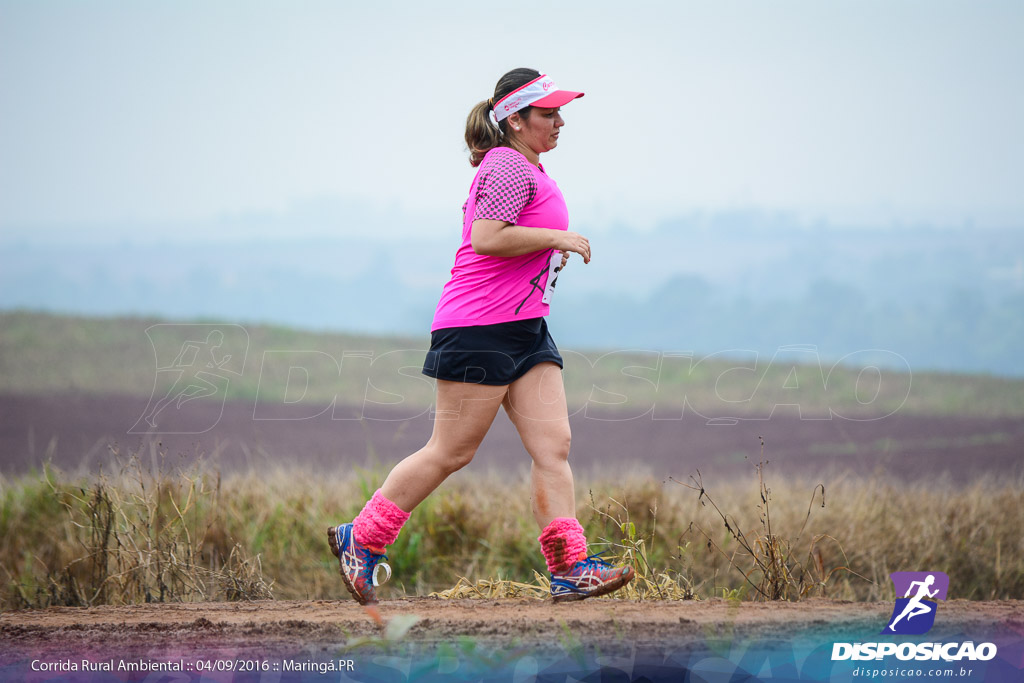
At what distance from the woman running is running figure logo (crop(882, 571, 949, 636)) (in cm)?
90

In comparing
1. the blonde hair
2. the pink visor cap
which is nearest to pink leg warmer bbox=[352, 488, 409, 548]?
Result: the blonde hair

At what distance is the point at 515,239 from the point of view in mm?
3361

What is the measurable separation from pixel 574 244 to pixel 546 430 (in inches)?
27.1

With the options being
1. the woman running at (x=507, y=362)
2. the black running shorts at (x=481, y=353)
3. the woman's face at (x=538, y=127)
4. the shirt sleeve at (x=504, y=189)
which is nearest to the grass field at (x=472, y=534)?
the woman running at (x=507, y=362)

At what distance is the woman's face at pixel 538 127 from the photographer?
3562mm

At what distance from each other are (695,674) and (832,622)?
61 centimetres

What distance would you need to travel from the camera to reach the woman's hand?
3365mm

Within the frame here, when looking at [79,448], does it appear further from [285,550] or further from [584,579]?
[584,579]

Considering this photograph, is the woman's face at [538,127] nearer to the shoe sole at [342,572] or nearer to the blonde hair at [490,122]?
the blonde hair at [490,122]

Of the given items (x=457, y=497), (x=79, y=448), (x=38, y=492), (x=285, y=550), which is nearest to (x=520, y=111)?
(x=457, y=497)

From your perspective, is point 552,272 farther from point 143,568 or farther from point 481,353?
point 143,568

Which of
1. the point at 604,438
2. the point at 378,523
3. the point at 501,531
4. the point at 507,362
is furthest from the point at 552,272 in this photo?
the point at 604,438

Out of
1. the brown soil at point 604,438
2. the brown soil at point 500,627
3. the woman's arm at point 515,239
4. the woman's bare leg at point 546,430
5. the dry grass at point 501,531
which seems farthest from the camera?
the brown soil at point 604,438

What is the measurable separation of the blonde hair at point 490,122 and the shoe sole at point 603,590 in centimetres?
161
